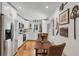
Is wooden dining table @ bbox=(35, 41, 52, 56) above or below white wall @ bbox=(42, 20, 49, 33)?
below

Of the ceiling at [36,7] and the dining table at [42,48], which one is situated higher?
the ceiling at [36,7]

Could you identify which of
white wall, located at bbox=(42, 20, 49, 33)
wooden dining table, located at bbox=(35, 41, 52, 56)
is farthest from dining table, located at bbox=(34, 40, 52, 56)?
white wall, located at bbox=(42, 20, 49, 33)

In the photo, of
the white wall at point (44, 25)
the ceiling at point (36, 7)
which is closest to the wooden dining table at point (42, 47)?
the ceiling at point (36, 7)

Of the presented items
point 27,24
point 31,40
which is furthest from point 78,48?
point 27,24

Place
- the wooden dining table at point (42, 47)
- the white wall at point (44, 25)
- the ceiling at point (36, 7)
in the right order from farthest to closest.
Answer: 1. the white wall at point (44, 25)
2. the ceiling at point (36, 7)
3. the wooden dining table at point (42, 47)

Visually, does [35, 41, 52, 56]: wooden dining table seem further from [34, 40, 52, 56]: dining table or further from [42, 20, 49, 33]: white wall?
[42, 20, 49, 33]: white wall

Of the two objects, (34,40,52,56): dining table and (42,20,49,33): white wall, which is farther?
(42,20,49,33): white wall

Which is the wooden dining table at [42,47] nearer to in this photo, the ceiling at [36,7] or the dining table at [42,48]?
the dining table at [42,48]

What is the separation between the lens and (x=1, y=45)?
9.82 feet

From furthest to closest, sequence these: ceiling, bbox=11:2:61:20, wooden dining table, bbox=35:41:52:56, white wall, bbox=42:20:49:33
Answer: white wall, bbox=42:20:49:33, ceiling, bbox=11:2:61:20, wooden dining table, bbox=35:41:52:56

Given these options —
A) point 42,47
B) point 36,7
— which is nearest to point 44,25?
point 36,7

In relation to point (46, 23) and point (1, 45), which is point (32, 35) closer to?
point (46, 23)

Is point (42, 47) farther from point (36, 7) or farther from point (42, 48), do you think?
point (36, 7)

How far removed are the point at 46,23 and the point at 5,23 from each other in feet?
16.5
